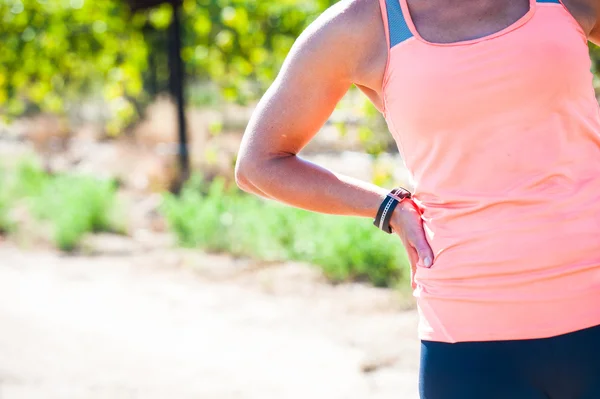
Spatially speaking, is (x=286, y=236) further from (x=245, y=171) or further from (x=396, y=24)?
(x=396, y=24)

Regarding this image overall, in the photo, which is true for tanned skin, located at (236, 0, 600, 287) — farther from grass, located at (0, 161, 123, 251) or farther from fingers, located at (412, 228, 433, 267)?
grass, located at (0, 161, 123, 251)

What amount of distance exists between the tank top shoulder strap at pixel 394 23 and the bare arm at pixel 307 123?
5 centimetres

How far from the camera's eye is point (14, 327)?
553cm

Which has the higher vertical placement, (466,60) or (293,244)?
(466,60)

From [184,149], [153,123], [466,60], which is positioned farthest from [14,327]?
[153,123]

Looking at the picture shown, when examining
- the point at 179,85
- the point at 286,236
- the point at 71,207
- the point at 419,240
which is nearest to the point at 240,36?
the point at 179,85

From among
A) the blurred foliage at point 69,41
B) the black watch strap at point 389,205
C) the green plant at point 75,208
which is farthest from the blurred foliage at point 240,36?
the black watch strap at point 389,205

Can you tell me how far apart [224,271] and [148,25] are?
4.29m

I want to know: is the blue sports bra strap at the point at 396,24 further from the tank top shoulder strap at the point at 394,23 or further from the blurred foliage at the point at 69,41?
the blurred foliage at the point at 69,41

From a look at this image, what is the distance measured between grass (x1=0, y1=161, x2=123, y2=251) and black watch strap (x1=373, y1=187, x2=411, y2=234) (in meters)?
6.34

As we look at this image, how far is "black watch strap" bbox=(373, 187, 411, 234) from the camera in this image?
67.2 inches

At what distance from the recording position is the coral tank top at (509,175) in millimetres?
1496

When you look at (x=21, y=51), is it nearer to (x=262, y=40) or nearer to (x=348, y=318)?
(x=262, y=40)

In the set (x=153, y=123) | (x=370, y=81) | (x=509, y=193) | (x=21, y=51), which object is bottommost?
(x=153, y=123)
